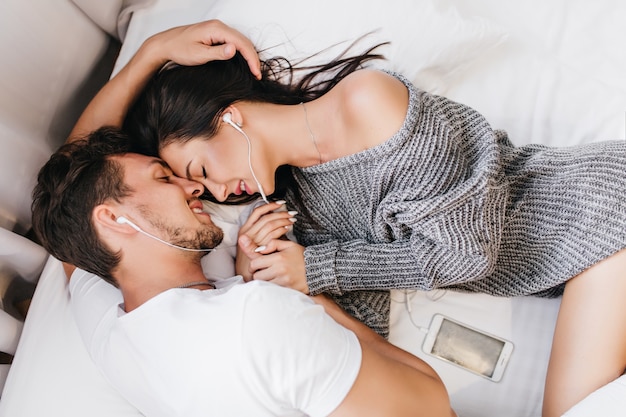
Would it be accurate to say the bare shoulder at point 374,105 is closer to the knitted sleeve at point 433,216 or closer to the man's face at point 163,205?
the knitted sleeve at point 433,216

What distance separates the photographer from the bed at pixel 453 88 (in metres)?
1.32

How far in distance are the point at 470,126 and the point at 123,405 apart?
112 cm

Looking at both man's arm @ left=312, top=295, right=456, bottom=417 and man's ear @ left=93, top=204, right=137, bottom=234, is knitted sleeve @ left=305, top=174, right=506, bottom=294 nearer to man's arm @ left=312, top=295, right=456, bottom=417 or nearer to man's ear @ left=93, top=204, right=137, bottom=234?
man's arm @ left=312, top=295, right=456, bottom=417

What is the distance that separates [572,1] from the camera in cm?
171

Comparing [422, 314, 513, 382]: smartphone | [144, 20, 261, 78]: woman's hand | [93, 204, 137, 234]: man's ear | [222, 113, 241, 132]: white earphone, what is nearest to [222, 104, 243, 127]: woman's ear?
[222, 113, 241, 132]: white earphone

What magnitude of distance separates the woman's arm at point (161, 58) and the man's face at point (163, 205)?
0.23 meters

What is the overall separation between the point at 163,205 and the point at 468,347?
2.95ft

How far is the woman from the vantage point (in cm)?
129

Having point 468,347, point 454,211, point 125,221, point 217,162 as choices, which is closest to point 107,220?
point 125,221

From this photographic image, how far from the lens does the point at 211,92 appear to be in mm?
1348

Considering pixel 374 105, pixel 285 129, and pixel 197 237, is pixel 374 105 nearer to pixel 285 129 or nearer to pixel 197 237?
pixel 285 129

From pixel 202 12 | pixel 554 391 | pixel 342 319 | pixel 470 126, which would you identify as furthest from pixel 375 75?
pixel 554 391

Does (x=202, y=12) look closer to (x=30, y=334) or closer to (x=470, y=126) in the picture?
(x=470, y=126)

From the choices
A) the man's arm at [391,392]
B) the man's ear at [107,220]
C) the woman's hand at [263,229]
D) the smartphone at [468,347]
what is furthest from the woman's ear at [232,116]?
the smartphone at [468,347]
